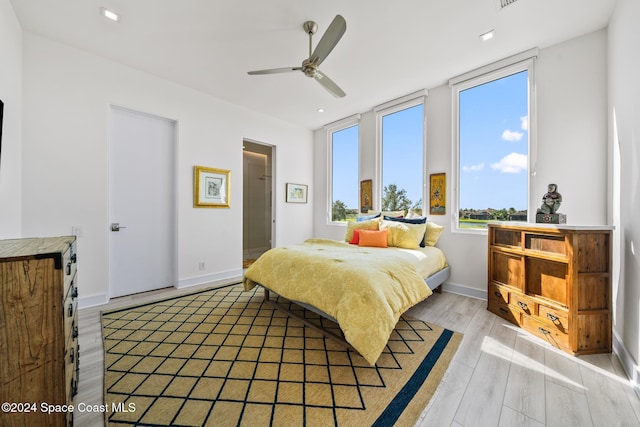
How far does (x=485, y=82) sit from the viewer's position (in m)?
3.09

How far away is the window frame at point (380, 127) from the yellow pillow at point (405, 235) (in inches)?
21.8

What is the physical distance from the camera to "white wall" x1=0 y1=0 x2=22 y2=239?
1970 mm

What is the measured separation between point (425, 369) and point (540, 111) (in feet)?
9.84

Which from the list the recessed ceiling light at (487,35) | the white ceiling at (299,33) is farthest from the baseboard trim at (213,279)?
the recessed ceiling light at (487,35)

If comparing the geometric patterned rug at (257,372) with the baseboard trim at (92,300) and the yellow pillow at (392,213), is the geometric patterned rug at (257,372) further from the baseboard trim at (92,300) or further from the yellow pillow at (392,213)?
the yellow pillow at (392,213)

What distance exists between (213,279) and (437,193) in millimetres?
3687

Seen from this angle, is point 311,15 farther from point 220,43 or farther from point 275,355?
point 275,355

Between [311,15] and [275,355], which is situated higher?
[311,15]

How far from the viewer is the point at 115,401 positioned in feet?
4.59

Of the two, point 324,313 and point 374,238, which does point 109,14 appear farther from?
point 374,238

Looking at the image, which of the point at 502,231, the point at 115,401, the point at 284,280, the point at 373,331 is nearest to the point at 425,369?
the point at 373,331

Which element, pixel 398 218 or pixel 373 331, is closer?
pixel 373 331

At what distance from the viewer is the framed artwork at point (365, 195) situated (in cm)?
439

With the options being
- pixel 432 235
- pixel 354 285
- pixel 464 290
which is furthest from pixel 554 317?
pixel 354 285
